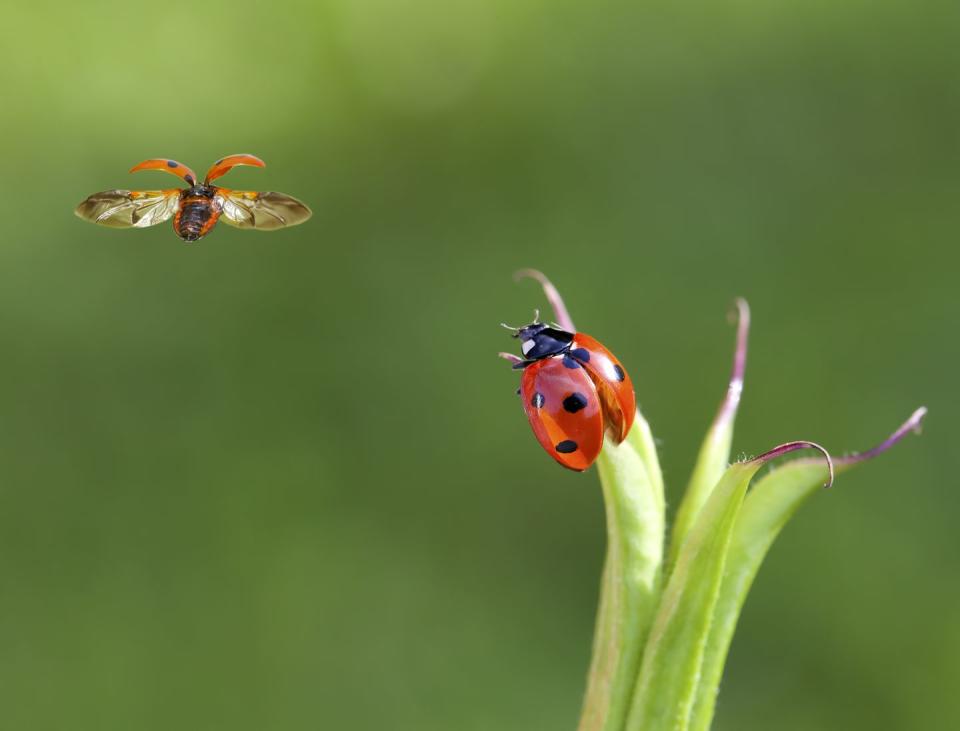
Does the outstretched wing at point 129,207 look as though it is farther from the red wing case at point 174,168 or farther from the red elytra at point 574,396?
the red elytra at point 574,396

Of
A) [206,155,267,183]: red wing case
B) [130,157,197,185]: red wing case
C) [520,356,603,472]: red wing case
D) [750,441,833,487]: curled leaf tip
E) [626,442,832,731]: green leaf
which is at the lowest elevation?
[626,442,832,731]: green leaf

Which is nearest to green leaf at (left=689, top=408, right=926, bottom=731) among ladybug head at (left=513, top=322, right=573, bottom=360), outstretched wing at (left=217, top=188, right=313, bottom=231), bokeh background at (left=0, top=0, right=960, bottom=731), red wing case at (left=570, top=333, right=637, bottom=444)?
red wing case at (left=570, top=333, right=637, bottom=444)

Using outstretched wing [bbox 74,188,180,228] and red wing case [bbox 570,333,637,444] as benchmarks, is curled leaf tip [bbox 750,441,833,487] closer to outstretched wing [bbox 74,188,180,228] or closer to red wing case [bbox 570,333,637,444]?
red wing case [bbox 570,333,637,444]

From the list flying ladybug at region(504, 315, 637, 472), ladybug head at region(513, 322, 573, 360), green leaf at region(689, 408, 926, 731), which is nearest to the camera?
green leaf at region(689, 408, 926, 731)

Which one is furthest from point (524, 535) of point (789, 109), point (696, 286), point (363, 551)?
point (789, 109)

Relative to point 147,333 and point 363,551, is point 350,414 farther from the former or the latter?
point 147,333

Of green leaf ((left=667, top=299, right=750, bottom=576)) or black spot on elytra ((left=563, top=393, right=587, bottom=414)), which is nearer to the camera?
green leaf ((left=667, top=299, right=750, bottom=576))
